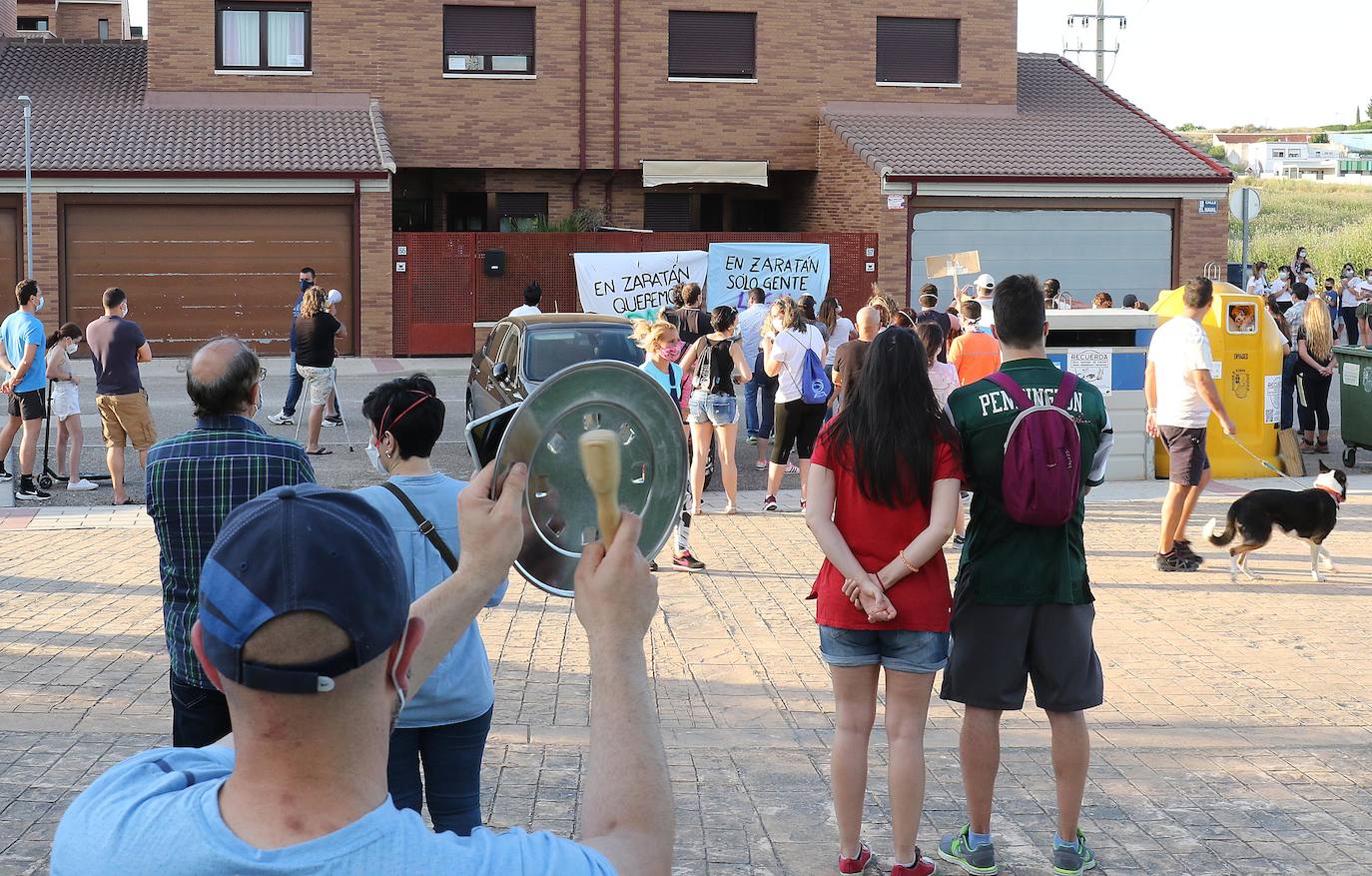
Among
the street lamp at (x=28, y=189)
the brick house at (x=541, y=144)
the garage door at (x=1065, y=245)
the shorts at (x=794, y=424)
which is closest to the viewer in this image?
the shorts at (x=794, y=424)

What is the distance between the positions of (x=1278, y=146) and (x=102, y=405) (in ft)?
420

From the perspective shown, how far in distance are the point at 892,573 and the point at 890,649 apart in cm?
26

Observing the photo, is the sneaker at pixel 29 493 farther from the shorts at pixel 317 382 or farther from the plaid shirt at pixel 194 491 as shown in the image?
the plaid shirt at pixel 194 491

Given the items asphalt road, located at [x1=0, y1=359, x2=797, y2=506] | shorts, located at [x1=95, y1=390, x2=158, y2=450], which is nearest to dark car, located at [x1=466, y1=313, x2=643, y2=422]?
asphalt road, located at [x1=0, y1=359, x2=797, y2=506]

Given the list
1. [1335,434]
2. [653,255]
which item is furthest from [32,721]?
[653,255]

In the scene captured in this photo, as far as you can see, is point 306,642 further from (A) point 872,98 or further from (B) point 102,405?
(A) point 872,98

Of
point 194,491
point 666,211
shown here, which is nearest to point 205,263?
point 666,211

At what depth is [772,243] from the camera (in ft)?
86.6

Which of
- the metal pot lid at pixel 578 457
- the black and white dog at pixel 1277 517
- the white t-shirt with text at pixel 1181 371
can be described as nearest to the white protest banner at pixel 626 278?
the white t-shirt with text at pixel 1181 371

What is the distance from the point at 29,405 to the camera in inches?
484

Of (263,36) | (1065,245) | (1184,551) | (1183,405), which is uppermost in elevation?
(263,36)

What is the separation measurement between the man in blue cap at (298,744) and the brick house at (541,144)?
24.9m

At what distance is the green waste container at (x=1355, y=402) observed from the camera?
47.6 feet

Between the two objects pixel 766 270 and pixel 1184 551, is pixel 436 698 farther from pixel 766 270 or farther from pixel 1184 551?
pixel 766 270
